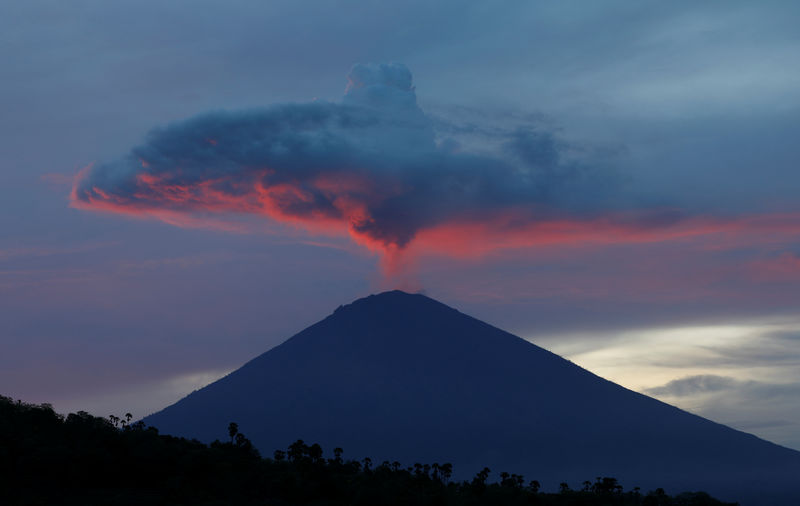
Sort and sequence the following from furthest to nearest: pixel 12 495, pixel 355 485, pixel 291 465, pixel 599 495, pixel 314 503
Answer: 1. pixel 599 495
2. pixel 291 465
3. pixel 355 485
4. pixel 314 503
5. pixel 12 495

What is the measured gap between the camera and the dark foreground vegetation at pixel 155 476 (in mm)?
85456

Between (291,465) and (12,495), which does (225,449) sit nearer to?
(291,465)

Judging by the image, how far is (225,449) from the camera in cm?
10600

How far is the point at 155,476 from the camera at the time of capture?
304 ft

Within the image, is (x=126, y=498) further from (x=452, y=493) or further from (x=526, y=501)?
(x=526, y=501)

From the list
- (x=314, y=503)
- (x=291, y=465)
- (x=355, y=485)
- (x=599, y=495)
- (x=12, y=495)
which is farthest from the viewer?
(x=599, y=495)

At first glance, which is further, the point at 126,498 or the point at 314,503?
the point at 314,503

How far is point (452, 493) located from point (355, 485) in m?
10.7

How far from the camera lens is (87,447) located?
92.3 m

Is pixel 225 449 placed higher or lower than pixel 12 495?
higher

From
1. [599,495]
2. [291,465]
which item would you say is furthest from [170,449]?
[599,495]

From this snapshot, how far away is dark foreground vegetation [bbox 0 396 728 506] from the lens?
85.5 m

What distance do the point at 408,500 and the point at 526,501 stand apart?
16738 millimetres

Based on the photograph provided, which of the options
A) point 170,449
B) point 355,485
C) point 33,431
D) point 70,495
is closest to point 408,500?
point 355,485
